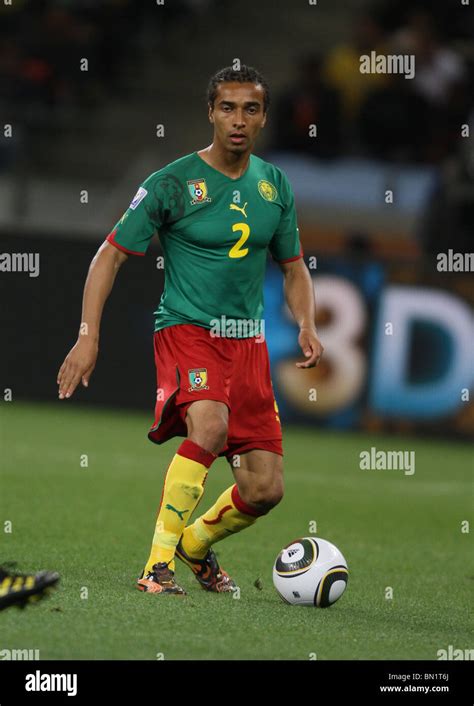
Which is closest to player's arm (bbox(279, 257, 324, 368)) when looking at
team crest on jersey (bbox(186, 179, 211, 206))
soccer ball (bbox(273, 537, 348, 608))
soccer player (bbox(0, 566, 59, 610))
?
team crest on jersey (bbox(186, 179, 211, 206))

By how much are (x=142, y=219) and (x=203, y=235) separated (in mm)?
313

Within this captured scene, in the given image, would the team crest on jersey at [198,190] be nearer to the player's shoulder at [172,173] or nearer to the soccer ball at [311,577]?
the player's shoulder at [172,173]

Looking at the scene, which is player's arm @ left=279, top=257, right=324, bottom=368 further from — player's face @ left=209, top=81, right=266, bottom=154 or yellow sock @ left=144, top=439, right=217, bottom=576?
yellow sock @ left=144, top=439, right=217, bottom=576

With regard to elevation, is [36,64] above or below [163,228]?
above

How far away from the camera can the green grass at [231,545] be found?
562cm

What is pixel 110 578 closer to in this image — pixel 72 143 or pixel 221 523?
pixel 221 523

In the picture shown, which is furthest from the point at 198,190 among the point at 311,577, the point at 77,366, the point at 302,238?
the point at 302,238

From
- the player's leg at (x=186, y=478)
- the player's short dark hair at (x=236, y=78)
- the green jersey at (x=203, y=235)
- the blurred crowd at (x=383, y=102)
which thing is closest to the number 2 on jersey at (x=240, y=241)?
the green jersey at (x=203, y=235)

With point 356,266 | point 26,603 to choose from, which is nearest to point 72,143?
point 356,266

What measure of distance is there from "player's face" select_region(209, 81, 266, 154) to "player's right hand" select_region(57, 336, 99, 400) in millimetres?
1184

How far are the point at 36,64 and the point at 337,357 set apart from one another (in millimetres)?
6519

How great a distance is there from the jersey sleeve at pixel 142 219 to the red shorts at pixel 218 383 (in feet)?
1.52

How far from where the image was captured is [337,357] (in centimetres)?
1523

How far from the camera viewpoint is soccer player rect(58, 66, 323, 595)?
667 cm
